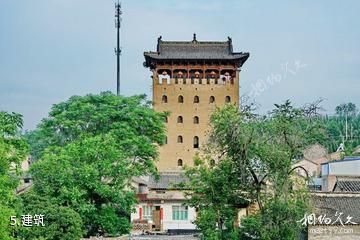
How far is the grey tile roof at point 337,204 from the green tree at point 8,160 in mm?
11310

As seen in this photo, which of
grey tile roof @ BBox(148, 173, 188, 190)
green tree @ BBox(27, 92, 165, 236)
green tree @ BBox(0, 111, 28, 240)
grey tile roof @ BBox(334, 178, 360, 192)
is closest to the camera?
green tree @ BBox(0, 111, 28, 240)

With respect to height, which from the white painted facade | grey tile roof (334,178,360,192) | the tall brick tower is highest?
the tall brick tower

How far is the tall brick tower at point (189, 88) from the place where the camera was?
58.4 meters

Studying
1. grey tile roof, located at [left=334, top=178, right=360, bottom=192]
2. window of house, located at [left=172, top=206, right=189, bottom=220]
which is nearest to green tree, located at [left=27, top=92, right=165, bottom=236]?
window of house, located at [left=172, top=206, right=189, bottom=220]

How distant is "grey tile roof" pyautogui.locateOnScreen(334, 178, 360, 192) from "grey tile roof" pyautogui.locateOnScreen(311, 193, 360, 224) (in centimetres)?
335

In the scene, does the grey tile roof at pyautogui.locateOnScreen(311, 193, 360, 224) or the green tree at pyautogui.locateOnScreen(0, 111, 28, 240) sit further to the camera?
the grey tile roof at pyautogui.locateOnScreen(311, 193, 360, 224)

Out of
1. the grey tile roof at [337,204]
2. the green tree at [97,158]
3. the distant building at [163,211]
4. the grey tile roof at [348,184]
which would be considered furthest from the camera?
the distant building at [163,211]

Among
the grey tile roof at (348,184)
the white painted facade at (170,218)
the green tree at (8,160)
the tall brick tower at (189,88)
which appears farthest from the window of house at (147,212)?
the green tree at (8,160)

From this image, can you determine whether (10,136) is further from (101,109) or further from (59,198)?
(101,109)

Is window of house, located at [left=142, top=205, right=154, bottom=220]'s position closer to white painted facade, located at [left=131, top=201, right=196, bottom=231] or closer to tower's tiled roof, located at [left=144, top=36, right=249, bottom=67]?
white painted facade, located at [left=131, top=201, right=196, bottom=231]

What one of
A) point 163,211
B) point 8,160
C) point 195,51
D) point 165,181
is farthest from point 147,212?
point 8,160

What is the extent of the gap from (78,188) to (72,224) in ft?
12.6

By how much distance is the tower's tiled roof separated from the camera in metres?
58.6

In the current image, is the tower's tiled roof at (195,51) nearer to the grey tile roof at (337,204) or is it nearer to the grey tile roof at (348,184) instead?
the grey tile roof at (348,184)
